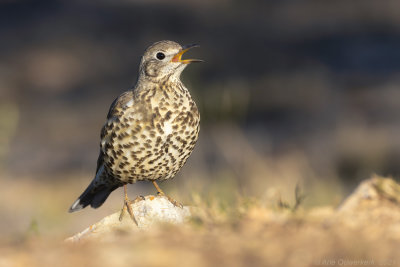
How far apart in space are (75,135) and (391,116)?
6.26 meters

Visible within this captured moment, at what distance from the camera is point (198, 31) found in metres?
21.6

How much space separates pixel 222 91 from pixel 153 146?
7.42 meters

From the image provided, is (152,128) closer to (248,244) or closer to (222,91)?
(248,244)

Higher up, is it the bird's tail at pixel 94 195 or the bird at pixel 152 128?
the bird at pixel 152 128

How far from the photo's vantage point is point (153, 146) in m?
6.62

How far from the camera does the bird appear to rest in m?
6.66

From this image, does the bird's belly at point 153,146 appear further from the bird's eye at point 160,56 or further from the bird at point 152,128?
the bird's eye at point 160,56

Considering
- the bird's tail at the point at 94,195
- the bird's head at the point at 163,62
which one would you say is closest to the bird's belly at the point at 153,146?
the bird's head at the point at 163,62

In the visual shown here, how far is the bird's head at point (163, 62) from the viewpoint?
23.6 feet

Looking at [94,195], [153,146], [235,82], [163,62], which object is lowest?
[94,195]

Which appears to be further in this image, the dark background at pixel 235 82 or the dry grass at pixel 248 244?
the dark background at pixel 235 82

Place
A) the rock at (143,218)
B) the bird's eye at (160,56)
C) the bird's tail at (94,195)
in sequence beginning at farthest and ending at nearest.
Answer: the bird's tail at (94,195) → the bird's eye at (160,56) → the rock at (143,218)

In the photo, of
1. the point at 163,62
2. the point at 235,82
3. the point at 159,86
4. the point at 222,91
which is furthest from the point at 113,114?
the point at 235,82

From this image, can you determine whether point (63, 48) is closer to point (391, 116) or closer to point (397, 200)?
point (391, 116)
